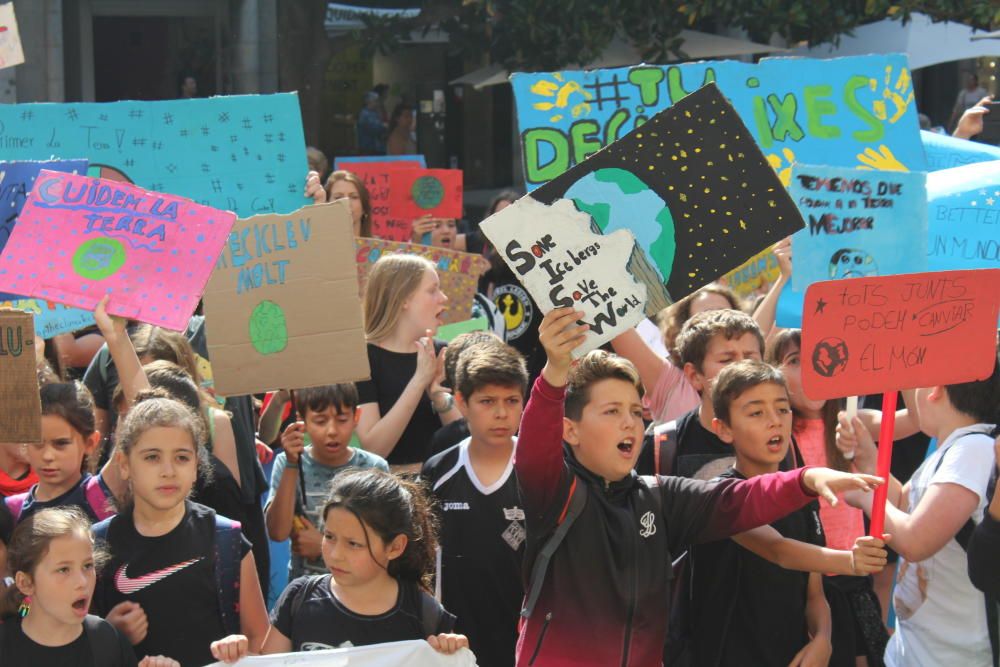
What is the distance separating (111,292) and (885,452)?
7.97 ft

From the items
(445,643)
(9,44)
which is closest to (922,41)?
(9,44)

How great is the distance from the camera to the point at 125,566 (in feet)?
11.5

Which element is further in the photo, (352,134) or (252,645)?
(352,134)

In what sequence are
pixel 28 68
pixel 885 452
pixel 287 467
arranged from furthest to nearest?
pixel 28 68 → pixel 287 467 → pixel 885 452

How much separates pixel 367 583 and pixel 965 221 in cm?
280

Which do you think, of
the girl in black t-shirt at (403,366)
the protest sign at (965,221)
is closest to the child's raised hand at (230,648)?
the girl in black t-shirt at (403,366)

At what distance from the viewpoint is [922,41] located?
13.9 meters

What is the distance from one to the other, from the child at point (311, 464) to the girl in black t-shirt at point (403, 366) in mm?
214

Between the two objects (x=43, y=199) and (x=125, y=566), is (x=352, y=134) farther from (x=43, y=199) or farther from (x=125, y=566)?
(x=125, y=566)

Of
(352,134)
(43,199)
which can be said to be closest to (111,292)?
(43,199)

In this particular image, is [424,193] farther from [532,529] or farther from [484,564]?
[532,529]

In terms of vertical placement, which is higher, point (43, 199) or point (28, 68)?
point (28, 68)

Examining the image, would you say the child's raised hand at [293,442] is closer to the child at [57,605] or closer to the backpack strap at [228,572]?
the backpack strap at [228,572]

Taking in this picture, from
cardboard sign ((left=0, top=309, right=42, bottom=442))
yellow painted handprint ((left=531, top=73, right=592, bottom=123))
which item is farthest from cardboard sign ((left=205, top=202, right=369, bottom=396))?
yellow painted handprint ((left=531, top=73, right=592, bottom=123))
